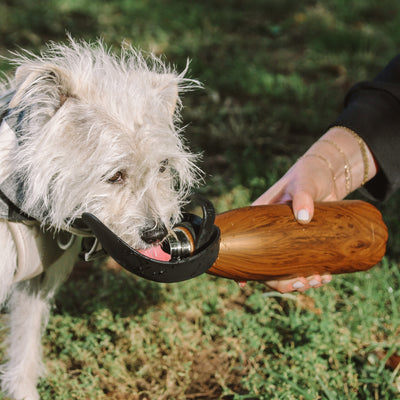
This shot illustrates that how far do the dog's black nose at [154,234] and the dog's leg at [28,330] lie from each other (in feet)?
2.49

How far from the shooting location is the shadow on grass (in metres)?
3.23

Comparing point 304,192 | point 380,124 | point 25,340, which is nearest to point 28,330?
point 25,340

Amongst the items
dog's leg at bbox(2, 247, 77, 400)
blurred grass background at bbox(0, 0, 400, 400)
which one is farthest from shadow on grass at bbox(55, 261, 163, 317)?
dog's leg at bbox(2, 247, 77, 400)

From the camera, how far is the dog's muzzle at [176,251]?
1897 mm

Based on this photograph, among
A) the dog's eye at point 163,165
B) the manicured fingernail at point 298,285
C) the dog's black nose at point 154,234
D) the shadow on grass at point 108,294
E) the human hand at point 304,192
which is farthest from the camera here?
the shadow on grass at point 108,294

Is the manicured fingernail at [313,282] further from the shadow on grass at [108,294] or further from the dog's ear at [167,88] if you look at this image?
the shadow on grass at [108,294]

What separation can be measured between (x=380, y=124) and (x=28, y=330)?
2.27 meters

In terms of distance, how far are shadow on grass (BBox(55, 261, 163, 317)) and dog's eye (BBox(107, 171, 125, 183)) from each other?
1322 millimetres

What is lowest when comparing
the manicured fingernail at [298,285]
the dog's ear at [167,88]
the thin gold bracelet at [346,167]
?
the manicured fingernail at [298,285]

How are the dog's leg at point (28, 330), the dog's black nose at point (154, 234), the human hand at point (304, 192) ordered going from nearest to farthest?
the dog's black nose at point (154, 234)
the human hand at point (304, 192)
the dog's leg at point (28, 330)

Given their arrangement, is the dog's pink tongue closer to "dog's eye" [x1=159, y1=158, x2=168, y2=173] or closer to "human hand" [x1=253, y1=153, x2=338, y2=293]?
"dog's eye" [x1=159, y1=158, x2=168, y2=173]

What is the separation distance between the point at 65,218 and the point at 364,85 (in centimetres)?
196

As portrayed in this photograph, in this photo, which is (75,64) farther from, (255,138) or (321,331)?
(255,138)

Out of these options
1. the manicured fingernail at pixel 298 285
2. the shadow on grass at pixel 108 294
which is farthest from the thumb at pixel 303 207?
the shadow on grass at pixel 108 294
